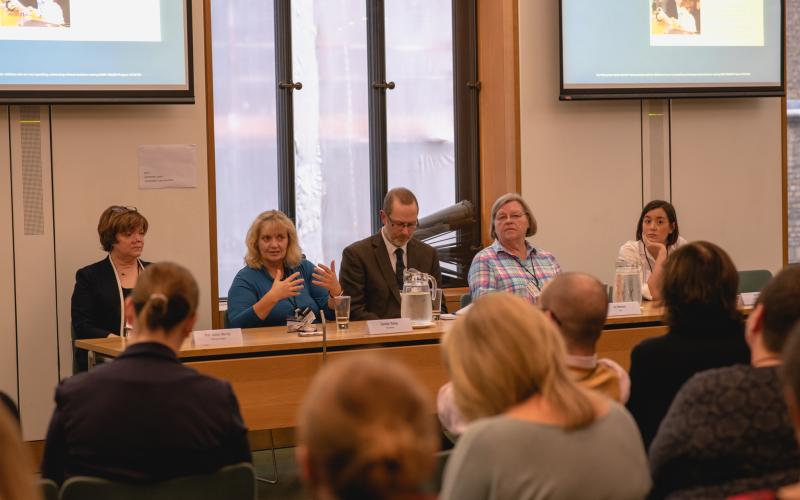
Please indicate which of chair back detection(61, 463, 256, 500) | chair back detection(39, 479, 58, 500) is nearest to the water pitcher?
chair back detection(61, 463, 256, 500)

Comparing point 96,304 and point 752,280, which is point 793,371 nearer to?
point 96,304

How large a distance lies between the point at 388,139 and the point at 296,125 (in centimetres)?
59

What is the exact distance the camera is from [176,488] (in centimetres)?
201

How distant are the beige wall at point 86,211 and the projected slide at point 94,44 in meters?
0.16

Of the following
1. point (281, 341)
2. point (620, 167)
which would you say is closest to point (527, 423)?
point (281, 341)

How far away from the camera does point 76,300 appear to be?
183 inches

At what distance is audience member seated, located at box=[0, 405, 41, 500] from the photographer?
1.17 meters

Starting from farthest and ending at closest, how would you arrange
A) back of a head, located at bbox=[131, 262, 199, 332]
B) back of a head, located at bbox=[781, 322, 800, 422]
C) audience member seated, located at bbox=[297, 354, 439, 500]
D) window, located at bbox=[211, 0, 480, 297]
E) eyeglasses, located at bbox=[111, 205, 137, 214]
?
window, located at bbox=[211, 0, 480, 297]
eyeglasses, located at bbox=[111, 205, 137, 214]
back of a head, located at bbox=[131, 262, 199, 332]
back of a head, located at bbox=[781, 322, 800, 422]
audience member seated, located at bbox=[297, 354, 439, 500]

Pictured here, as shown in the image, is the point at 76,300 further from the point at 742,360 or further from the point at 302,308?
the point at 742,360

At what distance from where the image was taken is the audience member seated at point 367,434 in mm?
1041

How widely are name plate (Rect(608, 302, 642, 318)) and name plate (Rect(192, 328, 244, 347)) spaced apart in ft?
5.44

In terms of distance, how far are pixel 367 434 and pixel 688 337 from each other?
1712mm

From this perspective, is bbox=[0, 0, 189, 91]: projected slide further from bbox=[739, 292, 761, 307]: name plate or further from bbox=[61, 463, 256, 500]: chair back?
A: bbox=[61, 463, 256, 500]: chair back

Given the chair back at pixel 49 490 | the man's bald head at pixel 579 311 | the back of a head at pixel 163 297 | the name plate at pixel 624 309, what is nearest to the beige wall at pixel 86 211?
the name plate at pixel 624 309
